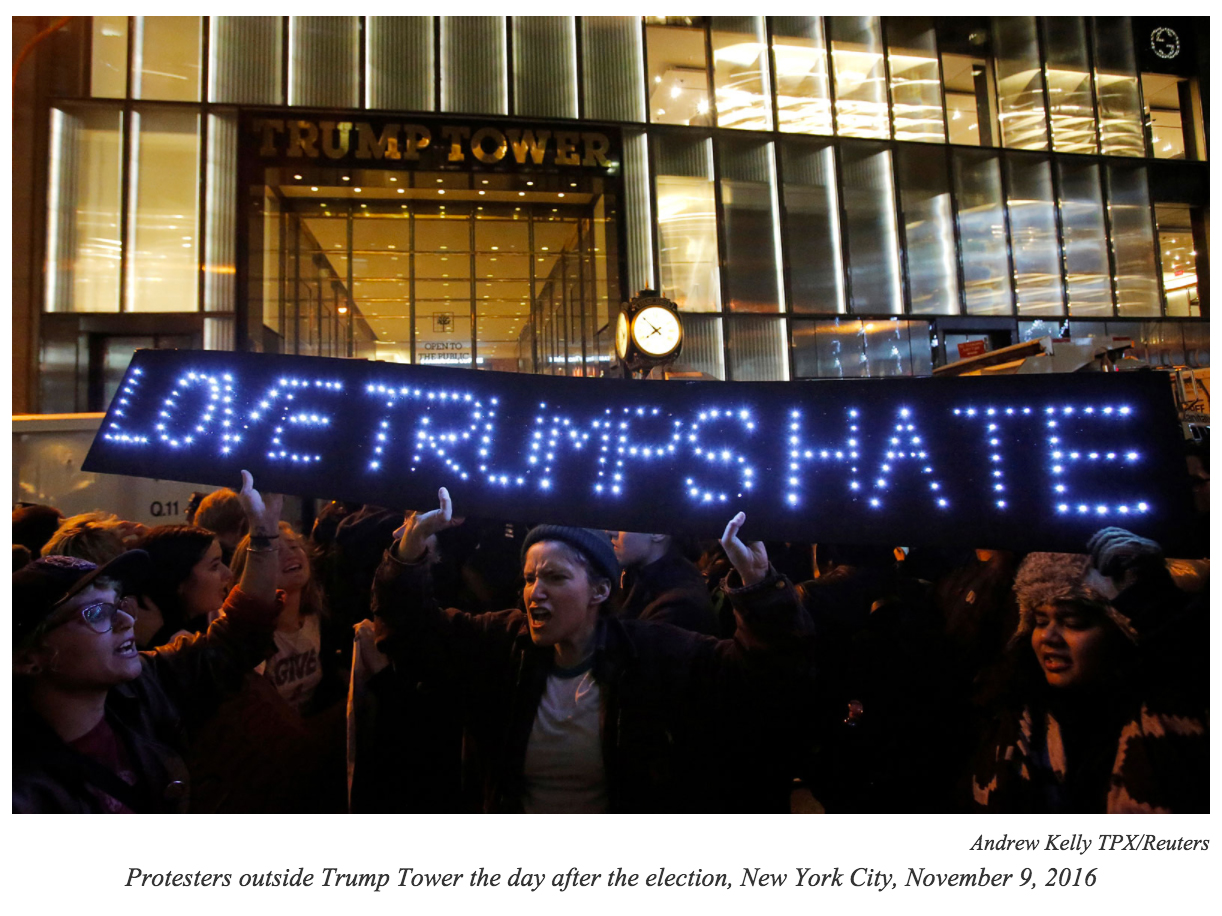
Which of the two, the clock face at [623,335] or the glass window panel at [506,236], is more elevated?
the glass window panel at [506,236]

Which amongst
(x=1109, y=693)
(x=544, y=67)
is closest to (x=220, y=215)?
(x=544, y=67)

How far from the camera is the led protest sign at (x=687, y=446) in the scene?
7.53 ft

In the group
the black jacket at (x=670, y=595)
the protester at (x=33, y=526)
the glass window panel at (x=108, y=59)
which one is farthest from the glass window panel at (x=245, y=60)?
the black jacket at (x=670, y=595)

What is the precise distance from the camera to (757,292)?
12.3m

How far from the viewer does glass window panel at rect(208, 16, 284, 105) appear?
1073 centimetres

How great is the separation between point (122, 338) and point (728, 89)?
10.5 metres

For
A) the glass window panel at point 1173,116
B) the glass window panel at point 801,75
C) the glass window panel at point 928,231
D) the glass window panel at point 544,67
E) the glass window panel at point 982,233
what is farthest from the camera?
the glass window panel at point 1173,116

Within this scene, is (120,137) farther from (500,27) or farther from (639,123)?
(639,123)

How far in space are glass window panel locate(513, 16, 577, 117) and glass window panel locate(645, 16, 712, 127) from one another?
1.39 meters

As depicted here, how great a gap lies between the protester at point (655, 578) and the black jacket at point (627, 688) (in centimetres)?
47

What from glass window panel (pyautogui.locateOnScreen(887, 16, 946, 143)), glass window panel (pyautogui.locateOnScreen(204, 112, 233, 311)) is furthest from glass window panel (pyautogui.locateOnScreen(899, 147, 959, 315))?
glass window panel (pyautogui.locateOnScreen(204, 112, 233, 311))

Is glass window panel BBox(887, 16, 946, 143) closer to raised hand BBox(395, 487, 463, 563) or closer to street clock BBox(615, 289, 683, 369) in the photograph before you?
street clock BBox(615, 289, 683, 369)

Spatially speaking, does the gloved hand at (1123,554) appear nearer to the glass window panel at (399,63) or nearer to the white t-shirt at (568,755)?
the white t-shirt at (568,755)
